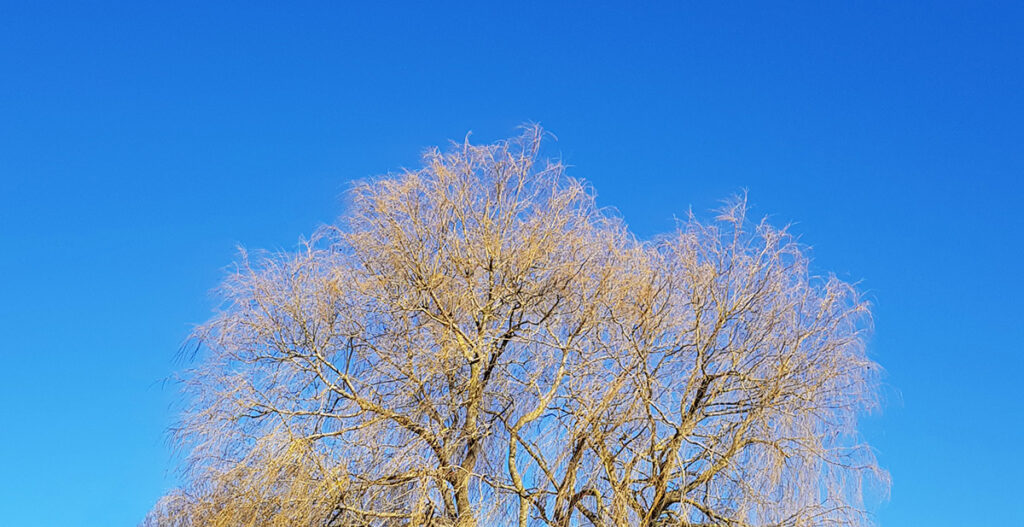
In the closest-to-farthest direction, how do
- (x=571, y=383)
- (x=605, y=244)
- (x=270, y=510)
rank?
(x=270, y=510) < (x=571, y=383) < (x=605, y=244)

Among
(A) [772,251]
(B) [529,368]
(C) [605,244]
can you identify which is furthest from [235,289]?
(A) [772,251]

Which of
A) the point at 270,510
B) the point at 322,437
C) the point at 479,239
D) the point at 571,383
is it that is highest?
the point at 479,239

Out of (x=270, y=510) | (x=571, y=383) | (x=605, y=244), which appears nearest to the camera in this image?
(x=270, y=510)

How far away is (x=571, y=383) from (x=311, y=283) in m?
2.45

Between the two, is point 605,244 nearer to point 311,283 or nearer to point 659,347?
point 659,347

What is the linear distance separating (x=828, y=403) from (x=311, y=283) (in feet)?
15.2

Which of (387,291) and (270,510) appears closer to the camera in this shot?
(270,510)

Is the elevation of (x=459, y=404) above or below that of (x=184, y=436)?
above

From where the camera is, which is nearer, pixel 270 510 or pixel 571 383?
pixel 270 510

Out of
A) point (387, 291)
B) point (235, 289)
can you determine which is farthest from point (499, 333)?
point (235, 289)

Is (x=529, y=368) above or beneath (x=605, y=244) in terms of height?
beneath

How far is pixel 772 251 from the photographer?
10766 mm

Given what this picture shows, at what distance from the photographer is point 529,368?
10.5 meters

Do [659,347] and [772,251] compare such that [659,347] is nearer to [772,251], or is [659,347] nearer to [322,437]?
[772,251]
